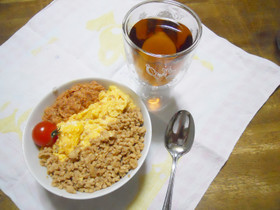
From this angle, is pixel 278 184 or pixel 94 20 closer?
pixel 278 184

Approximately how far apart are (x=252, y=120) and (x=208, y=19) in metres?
0.56

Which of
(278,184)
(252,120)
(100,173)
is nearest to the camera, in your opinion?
(100,173)

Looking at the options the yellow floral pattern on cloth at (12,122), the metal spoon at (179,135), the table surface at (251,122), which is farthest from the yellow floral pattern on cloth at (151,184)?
the yellow floral pattern on cloth at (12,122)

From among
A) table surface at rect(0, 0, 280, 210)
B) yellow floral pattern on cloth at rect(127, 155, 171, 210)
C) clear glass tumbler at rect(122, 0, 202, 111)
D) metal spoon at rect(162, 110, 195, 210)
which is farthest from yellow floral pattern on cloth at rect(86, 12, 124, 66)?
yellow floral pattern on cloth at rect(127, 155, 171, 210)

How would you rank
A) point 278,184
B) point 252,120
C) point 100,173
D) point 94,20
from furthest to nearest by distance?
1. point 94,20
2. point 252,120
3. point 278,184
4. point 100,173

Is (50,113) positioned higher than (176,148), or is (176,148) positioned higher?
(50,113)

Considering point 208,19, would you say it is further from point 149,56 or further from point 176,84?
point 149,56

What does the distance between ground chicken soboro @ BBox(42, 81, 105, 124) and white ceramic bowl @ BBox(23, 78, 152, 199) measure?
2 centimetres

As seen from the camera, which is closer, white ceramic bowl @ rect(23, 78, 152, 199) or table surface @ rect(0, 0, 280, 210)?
white ceramic bowl @ rect(23, 78, 152, 199)

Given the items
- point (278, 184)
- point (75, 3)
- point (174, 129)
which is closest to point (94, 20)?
point (75, 3)

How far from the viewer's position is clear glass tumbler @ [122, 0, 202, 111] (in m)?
0.85

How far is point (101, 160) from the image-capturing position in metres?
0.81

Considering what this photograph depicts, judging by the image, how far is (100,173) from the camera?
794mm

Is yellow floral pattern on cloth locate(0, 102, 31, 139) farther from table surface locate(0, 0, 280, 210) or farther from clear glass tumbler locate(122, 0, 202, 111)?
clear glass tumbler locate(122, 0, 202, 111)
